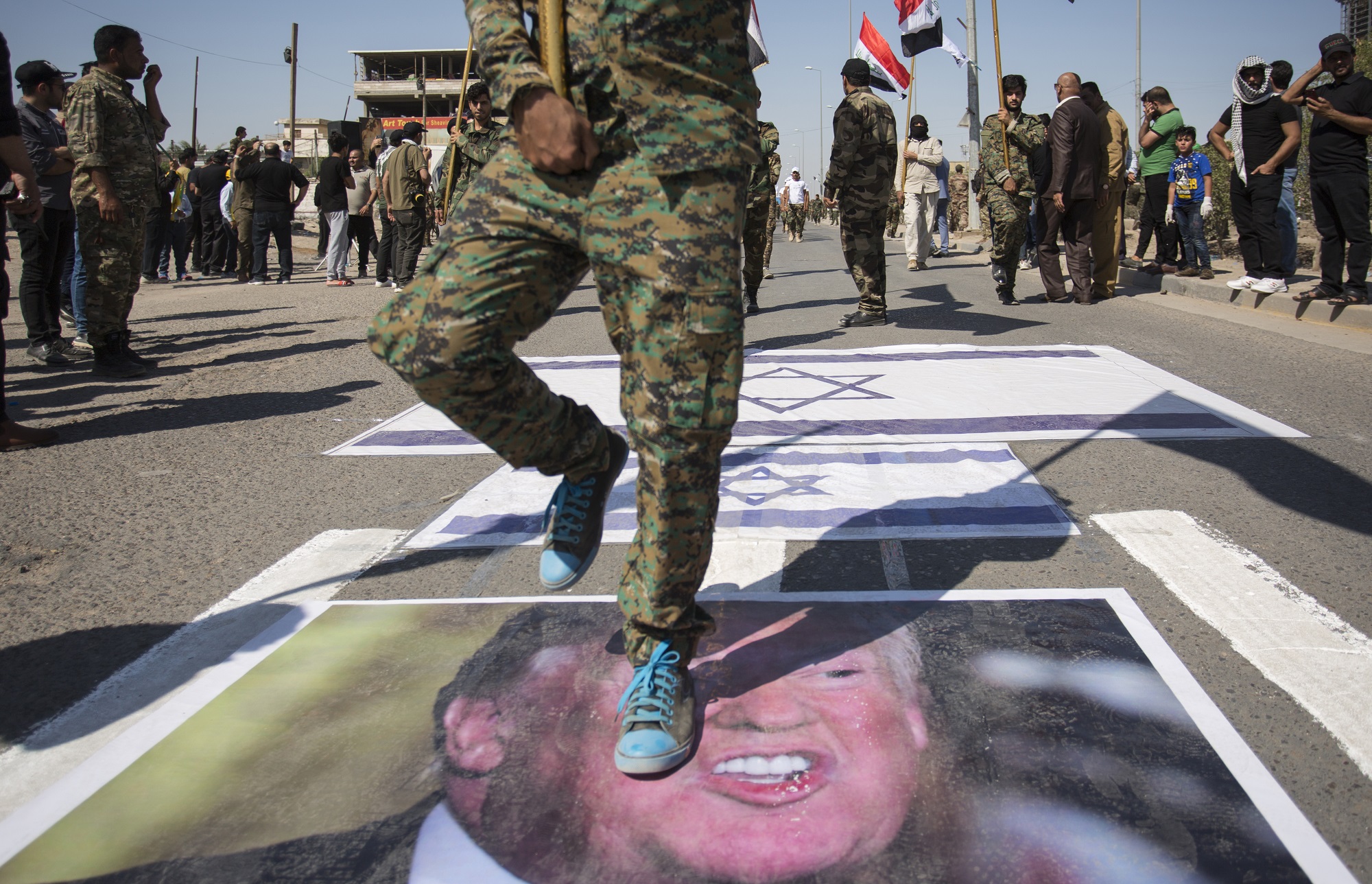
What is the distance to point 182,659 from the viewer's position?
7.30 ft

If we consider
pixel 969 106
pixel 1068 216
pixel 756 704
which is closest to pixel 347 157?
pixel 1068 216

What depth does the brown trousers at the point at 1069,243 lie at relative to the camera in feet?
29.7

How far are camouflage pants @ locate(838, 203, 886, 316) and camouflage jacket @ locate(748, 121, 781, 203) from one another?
856 mm

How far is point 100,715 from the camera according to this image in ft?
6.51

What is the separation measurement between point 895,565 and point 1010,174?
6.88 m

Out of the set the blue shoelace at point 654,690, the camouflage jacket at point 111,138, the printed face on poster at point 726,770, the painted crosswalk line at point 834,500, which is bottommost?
the printed face on poster at point 726,770

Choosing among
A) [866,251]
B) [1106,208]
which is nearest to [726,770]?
[866,251]

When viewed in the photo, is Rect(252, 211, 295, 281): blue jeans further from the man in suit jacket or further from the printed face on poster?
the printed face on poster

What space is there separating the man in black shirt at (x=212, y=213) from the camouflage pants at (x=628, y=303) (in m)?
14.6

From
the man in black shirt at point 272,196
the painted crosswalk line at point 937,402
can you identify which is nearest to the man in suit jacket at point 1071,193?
the painted crosswalk line at point 937,402

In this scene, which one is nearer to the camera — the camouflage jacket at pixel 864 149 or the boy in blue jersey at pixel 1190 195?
the camouflage jacket at pixel 864 149

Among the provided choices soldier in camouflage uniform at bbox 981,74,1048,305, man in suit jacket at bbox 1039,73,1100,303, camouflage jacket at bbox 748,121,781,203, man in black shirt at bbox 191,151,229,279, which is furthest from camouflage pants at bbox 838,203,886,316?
man in black shirt at bbox 191,151,229,279

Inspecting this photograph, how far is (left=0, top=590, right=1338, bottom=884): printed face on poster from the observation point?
1489 mm

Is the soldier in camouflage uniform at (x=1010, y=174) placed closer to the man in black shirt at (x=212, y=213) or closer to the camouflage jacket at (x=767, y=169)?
the camouflage jacket at (x=767, y=169)
